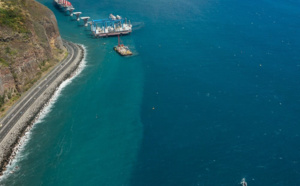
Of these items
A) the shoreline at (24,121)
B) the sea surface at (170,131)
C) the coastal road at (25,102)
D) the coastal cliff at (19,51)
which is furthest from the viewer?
the coastal cliff at (19,51)

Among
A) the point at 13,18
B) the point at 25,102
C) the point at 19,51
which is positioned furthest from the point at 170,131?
the point at 13,18

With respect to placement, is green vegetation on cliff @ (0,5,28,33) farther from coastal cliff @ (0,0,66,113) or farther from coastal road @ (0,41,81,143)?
coastal road @ (0,41,81,143)

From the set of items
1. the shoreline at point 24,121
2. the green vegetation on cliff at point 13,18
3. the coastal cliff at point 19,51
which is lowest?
the shoreline at point 24,121

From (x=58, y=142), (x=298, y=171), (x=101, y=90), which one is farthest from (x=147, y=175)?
(x=101, y=90)

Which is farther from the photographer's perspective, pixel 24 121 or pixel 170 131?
pixel 24 121

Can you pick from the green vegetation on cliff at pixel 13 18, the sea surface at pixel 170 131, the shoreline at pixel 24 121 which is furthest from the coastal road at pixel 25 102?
the green vegetation on cliff at pixel 13 18

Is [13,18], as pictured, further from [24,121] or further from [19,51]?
[24,121]

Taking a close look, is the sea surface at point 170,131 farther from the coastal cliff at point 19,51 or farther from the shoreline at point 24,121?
the coastal cliff at point 19,51

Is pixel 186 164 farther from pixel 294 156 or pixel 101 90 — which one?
pixel 101 90
